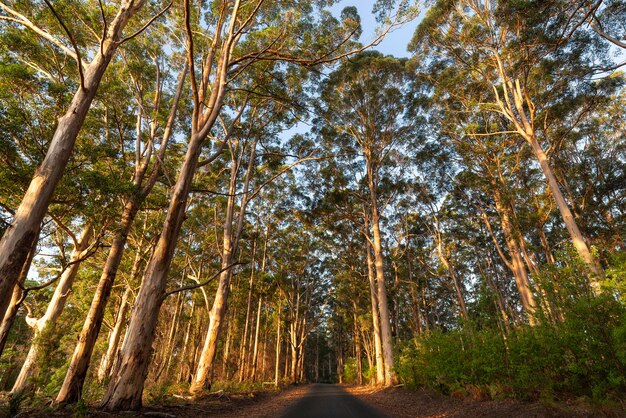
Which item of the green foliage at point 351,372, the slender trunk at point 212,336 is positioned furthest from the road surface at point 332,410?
the green foliage at point 351,372

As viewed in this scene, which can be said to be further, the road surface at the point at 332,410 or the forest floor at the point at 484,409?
the road surface at the point at 332,410

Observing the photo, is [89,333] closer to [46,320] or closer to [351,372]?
[46,320]

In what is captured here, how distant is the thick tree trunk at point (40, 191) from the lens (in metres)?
3.54

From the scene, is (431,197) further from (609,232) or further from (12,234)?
(12,234)

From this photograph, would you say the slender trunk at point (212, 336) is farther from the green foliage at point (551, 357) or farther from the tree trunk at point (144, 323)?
the green foliage at point (551, 357)

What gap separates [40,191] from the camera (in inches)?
159

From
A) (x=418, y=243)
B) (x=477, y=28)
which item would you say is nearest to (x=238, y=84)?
(x=477, y=28)

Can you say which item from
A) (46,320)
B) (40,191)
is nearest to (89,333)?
(46,320)

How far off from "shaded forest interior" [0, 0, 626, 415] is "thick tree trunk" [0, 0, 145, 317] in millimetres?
27

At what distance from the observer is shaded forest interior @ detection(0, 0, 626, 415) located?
497cm

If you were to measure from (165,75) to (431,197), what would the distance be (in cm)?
1718

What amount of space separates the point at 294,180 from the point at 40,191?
1632cm

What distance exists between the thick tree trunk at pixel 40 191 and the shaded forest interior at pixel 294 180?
3 cm

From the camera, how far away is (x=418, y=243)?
80.2ft
